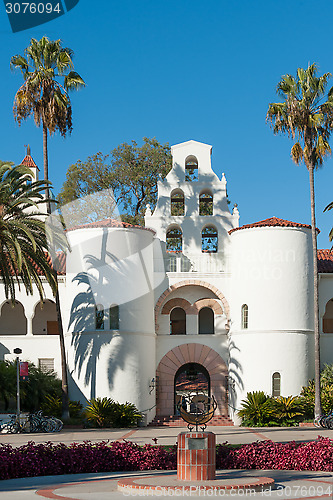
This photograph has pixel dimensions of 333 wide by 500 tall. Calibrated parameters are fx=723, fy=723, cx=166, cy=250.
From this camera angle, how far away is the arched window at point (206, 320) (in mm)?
41094

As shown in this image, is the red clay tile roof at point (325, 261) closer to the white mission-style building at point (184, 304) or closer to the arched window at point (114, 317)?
the white mission-style building at point (184, 304)

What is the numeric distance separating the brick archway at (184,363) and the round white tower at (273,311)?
1085mm

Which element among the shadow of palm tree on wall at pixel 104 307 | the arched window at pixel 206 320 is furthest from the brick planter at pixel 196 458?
the arched window at pixel 206 320

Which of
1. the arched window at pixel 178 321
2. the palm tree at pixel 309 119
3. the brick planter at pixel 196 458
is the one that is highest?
the palm tree at pixel 309 119

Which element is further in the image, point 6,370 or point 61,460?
point 6,370

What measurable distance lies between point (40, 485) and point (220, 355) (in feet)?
76.2

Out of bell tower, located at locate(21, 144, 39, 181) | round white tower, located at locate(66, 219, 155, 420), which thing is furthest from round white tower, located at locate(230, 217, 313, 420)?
bell tower, located at locate(21, 144, 39, 181)

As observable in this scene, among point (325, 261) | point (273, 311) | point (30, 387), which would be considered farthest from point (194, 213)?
point (30, 387)

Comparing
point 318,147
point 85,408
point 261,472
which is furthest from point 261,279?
point 261,472

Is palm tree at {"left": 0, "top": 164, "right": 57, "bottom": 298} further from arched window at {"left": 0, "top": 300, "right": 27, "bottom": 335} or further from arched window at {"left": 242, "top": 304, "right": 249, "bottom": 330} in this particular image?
arched window at {"left": 242, "top": 304, "right": 249, "bottom": 330}

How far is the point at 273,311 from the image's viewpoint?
3572 centimetres

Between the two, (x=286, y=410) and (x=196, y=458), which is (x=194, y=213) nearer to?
(x=286, y=410)

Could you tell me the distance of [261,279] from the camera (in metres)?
36.1

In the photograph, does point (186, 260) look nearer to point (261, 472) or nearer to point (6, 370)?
point (6, 370)
